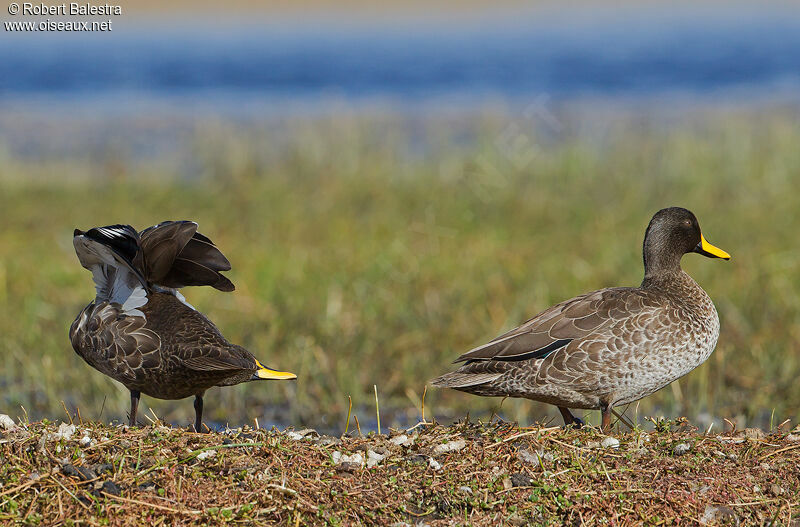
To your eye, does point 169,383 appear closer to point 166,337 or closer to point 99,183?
point 166,337

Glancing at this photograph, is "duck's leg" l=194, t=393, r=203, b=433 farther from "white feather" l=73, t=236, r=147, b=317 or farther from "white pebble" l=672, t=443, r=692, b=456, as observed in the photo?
"white pebble" l=672, t=443, r=692, b=456

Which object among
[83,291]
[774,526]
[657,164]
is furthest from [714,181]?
[774,526]

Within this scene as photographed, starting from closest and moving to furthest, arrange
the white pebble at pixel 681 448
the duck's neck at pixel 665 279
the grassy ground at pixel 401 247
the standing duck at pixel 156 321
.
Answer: the white pebble at pixel 681 448, the standing duck at pixel 156 321, the duck's neck at pixel 665 279, the grassy ground at pixel 401 247

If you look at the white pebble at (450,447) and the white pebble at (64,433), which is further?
the white pebble at (450,447)

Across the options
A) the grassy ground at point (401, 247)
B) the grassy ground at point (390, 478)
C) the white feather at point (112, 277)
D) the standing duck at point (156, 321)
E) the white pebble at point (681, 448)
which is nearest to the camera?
the grassy ground at point (390, 478)

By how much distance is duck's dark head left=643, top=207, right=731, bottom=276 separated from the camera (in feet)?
19.9

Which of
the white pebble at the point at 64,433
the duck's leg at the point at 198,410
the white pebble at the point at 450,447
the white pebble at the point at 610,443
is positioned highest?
the white pebble at the point at 64,433

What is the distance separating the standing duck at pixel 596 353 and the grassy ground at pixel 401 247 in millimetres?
1160

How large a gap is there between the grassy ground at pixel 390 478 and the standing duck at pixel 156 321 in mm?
385

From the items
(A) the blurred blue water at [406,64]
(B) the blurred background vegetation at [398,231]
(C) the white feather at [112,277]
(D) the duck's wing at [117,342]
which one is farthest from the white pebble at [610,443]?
(A) the blurred blue water at [406,64]

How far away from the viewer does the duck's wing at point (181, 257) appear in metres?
5.09

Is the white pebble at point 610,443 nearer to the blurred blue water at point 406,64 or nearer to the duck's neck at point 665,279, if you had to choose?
the duck's neck at point 665,279

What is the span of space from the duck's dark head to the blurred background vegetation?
996mm

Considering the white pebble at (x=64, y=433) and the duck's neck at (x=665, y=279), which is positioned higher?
Result: the duck's neck at (x=665, y=279)
